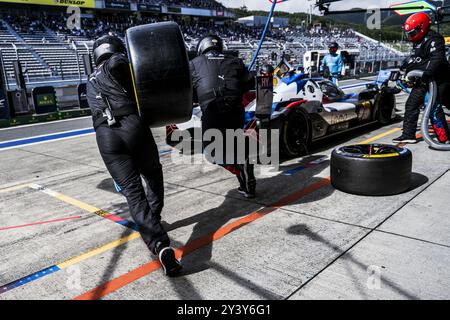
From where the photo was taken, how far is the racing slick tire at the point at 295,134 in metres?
5.86

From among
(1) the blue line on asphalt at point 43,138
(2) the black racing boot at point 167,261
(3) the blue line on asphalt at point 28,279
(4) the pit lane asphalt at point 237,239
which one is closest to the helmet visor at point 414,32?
(4) the pit lane asphalt at point 237,239

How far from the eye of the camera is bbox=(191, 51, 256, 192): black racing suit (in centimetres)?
414

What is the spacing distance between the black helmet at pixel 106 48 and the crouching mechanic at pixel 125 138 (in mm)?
81

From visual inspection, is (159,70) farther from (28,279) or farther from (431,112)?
(431,112)

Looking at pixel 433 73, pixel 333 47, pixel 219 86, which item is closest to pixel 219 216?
pixel 219 86

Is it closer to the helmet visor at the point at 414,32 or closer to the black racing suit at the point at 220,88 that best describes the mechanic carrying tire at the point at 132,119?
the black racing suit at the point at 220,88

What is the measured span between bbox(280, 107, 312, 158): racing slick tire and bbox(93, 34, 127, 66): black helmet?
3.09m

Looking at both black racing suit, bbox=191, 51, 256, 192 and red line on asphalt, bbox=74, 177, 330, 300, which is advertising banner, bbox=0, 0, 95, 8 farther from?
red line on asphalt, bbox=74, 177, 330, 300

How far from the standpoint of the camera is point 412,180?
491 centimetres

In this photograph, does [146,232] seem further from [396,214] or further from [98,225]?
[396,214]

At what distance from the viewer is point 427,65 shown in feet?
20.7

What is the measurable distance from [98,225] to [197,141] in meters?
2.69
